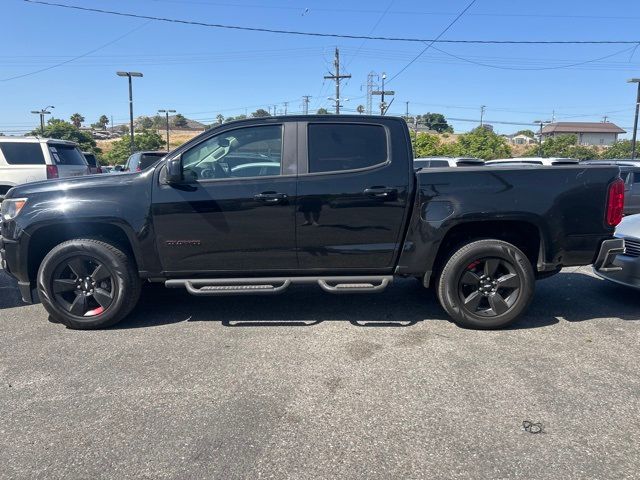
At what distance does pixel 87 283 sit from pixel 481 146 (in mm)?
43748

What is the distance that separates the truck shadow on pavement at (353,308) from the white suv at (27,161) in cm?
681

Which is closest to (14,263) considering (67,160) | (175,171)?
(175,171)

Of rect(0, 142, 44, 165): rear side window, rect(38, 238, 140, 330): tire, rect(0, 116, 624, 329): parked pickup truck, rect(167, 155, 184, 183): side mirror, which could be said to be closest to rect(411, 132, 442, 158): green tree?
rect(0, 142, 44, 165): rear side window

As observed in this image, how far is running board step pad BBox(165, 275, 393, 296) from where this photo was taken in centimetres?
435

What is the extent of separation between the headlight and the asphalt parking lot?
1081 mm

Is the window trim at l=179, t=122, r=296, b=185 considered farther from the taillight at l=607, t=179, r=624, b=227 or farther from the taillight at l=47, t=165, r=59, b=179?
the taillight at l=47, t=165, r=59, b=179

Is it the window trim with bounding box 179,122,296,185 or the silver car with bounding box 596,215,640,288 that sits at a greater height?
the window trim with bounding box 179,122,296,185

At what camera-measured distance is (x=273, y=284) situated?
4.43 meters

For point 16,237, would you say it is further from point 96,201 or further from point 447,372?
point 447,372

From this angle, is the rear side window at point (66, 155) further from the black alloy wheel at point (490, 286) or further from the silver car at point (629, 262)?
the silver car at point (629, 262)

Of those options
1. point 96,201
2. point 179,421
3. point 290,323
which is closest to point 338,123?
point 290,323

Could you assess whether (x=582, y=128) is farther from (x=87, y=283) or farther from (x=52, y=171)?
(x=87, y=283)

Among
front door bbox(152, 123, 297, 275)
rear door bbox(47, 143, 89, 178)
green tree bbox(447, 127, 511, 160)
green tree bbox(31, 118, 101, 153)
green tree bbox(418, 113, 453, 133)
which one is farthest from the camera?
green tree bbox(418, 113, 453, 133)

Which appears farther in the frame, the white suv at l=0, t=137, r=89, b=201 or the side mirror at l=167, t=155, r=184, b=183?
the white suv at l=0, t=137, r=89, b=201
